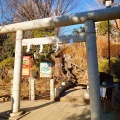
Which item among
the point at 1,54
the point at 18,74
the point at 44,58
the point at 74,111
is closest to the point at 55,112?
the point at 74,111

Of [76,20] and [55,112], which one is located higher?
[76,20]

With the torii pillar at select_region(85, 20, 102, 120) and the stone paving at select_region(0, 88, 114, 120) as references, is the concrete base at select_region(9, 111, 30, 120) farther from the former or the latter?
the torii pillar at select_region(85, 20, 102, 120)

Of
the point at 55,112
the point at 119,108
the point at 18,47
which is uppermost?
the point at 18,47

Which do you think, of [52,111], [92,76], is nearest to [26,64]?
[52,111]

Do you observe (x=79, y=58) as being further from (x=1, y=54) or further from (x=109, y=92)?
(x=109, y=92)

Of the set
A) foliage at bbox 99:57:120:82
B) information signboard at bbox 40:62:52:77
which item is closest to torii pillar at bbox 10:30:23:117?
information signboard at bbox 40:62:52:77

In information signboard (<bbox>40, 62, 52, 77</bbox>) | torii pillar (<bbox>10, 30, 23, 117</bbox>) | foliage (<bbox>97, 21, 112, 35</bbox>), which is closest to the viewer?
torii pillar (<bbox>10, 30, 23, 117</bbox>)

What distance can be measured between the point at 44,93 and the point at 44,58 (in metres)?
6.83

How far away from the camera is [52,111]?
6.98m

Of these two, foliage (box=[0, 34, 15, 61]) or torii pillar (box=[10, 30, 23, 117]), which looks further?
foliage (box=[0, 34, 15, 61])

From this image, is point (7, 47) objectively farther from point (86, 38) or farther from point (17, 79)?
point (86, 38)

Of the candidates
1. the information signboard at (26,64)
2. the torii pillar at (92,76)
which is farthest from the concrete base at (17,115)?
the torii pillar at (92,76)

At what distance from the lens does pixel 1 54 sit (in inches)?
752

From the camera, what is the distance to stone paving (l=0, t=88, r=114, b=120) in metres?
6.27
